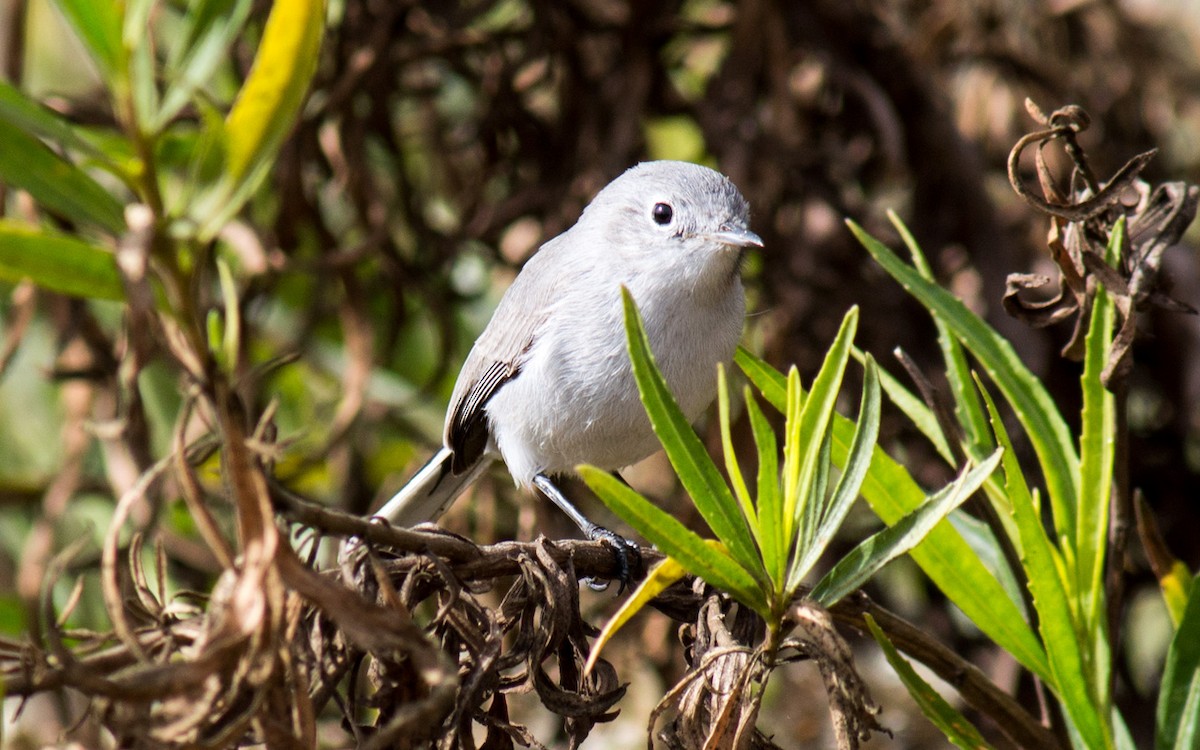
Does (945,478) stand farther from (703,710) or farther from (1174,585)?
(703,710)

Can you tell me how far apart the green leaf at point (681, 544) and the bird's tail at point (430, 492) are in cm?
156

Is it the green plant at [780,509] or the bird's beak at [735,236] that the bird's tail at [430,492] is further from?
the green plant at [780,509]

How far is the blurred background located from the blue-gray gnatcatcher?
8.0 inches

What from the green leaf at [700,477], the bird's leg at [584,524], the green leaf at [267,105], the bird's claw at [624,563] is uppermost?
the green leaf at [267,105]

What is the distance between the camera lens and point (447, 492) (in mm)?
2943

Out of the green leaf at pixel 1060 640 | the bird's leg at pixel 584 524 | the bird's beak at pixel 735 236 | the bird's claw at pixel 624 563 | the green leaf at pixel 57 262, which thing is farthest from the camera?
the bird's beak at pixel 735 236

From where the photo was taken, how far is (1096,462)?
1.56m

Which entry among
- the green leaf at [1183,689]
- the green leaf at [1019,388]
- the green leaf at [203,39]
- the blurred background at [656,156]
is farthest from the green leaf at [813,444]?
the blurred background at [656,156]

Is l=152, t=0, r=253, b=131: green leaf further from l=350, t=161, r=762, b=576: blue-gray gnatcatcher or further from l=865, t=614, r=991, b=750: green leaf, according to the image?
l=350, t=161, r=762, b=576: blue-gray gnatcatcher

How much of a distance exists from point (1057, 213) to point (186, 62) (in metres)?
1.04

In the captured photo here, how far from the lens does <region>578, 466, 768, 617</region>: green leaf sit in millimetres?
1176

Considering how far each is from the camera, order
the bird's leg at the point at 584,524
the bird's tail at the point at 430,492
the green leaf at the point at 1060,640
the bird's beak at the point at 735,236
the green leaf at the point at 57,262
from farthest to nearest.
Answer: the bird's tail at the point at 430,492, the bird's beak at the point at 735,236, the bird's leg at the point at 584,524, the green leaf at the point at 1060,640, the green leaf at the point at 57,262

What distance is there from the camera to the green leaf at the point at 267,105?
0.98m

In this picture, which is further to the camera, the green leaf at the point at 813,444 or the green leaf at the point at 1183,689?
the green leaf at the point at 1183,689
